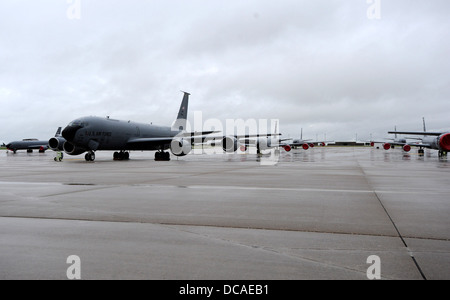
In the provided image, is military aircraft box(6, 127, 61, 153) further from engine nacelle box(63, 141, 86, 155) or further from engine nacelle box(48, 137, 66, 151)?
engine nacelle box(63, 141, 86, 155)

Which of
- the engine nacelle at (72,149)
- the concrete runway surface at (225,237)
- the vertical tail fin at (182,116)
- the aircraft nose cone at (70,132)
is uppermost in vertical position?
the vertical tail fin at (182,116)

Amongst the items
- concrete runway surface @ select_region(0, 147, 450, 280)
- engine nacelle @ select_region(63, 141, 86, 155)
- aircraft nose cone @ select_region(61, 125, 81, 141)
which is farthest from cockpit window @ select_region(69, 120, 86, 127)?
concrete runway surface @ select_region(0, 147, 450, 280)

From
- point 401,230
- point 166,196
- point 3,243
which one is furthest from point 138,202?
point 401,230

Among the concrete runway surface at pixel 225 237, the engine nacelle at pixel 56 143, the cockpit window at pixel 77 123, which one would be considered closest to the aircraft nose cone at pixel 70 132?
the cockpit window at pixel 77 123

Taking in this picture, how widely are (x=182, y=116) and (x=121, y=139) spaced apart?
11.2m

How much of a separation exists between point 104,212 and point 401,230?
422 cm

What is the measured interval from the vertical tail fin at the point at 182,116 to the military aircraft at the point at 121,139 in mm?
2712

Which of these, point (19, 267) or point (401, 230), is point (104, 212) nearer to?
point (19, 267)

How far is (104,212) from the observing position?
5.07m

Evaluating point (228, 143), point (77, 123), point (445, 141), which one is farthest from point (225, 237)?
point (228, 143)

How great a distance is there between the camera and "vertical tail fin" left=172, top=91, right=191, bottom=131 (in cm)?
3631

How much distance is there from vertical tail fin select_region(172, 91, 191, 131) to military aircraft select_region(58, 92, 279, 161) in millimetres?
2712

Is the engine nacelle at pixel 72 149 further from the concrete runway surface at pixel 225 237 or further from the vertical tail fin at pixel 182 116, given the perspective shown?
the concrete runway surface at pixel 225 237

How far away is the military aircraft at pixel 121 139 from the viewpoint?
23.3 m
